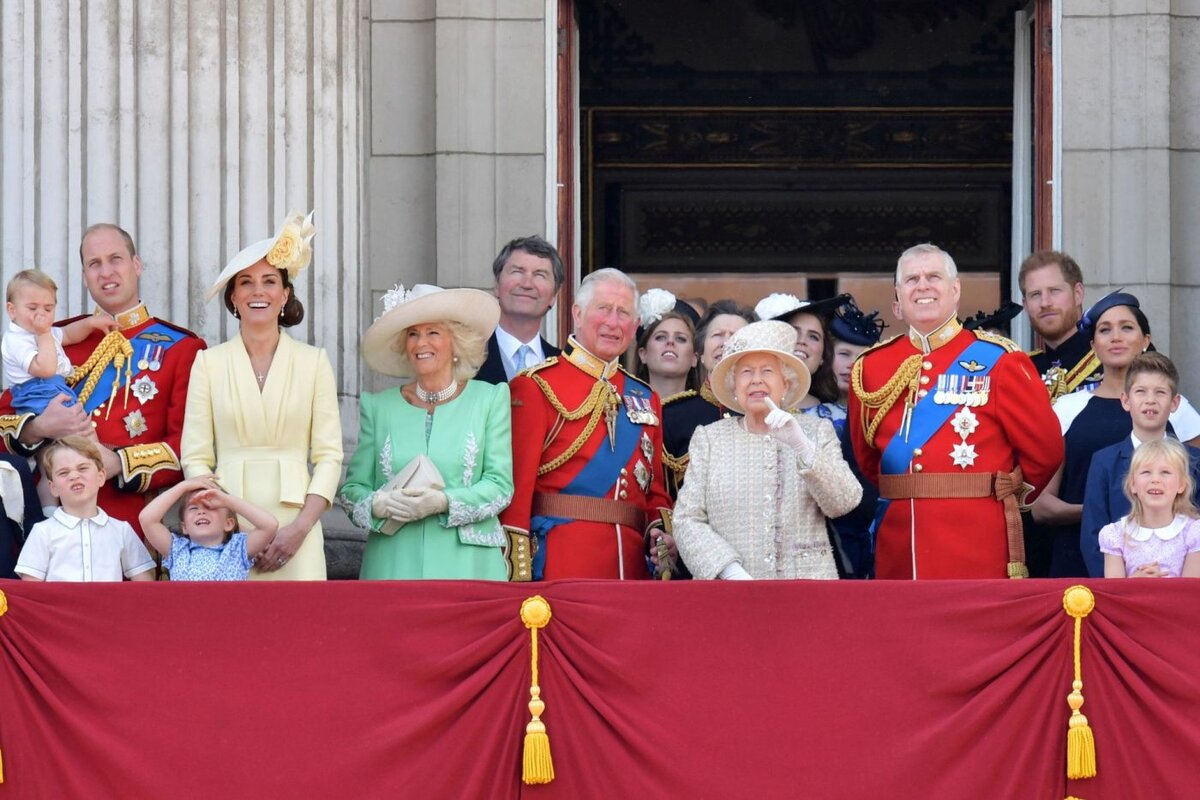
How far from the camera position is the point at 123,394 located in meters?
7.64

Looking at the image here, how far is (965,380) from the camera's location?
742 cm

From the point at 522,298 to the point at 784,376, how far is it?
4.70 ft

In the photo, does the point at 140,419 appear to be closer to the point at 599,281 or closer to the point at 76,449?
the point at 76,449

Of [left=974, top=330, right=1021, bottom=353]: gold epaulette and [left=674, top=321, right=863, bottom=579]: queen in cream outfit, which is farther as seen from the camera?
[left=974, top=330, right=1021, bottom=353]: gold epaulette

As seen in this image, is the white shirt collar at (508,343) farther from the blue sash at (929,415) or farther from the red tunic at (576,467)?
the blue sash at (929,415)

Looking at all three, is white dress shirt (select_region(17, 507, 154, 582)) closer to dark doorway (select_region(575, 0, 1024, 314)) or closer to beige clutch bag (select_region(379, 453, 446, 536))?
beige clutch bag (select_region(379, 453, 446, 536))

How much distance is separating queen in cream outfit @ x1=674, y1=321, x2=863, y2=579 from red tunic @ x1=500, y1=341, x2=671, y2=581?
0.42 metres

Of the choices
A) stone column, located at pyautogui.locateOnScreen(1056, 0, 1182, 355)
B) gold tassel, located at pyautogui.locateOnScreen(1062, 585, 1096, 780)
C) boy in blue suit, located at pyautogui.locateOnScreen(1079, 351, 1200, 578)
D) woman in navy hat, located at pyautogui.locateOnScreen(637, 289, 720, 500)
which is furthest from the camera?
stone column, located at pyautogui.locateOnScreen(1056, 0, 1182, 355)

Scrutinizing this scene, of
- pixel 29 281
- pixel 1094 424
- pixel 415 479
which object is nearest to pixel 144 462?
pixel 29 281

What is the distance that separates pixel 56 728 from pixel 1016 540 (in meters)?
3.00

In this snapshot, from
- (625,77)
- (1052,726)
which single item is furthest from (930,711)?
(625,77)

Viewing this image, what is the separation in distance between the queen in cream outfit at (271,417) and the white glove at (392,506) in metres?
0.18

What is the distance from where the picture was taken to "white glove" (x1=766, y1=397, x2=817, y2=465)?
6.75 m

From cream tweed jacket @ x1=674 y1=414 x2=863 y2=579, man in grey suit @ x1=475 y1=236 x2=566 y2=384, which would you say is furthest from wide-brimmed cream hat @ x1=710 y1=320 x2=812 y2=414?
man in grey suit @ x1=475 y1=236 x2=566 y2=384
